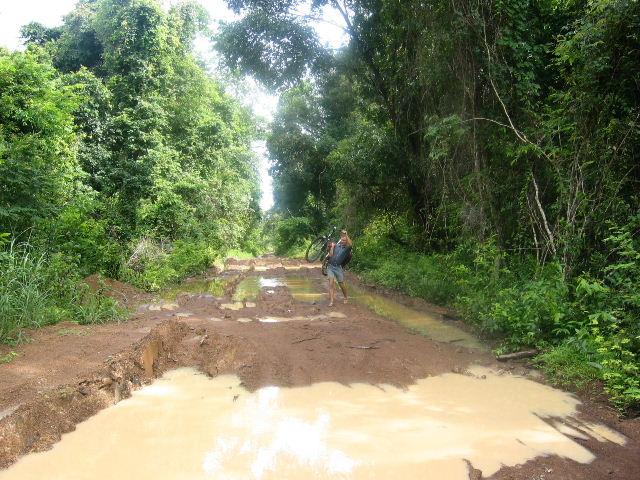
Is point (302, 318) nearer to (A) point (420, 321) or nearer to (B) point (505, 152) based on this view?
(A) point (420, 321)

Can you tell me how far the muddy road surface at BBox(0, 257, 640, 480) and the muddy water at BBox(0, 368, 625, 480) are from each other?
17mm

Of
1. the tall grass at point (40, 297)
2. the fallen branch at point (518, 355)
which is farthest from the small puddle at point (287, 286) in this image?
the fallen branch at point (518, 355)

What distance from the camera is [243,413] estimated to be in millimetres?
4809

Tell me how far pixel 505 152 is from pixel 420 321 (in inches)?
149

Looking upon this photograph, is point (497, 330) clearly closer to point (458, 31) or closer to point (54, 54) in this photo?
point (458, 31)

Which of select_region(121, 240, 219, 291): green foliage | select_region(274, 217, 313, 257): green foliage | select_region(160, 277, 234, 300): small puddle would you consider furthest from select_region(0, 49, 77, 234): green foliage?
select_region(274, 217, 313, 257): green foliage

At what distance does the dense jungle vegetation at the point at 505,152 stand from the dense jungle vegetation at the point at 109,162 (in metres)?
4.01

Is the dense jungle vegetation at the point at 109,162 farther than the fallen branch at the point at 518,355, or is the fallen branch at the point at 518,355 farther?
the dense jungle vegetation at the point at 109,162

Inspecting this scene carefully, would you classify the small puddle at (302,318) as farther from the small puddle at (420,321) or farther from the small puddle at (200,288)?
the small puddle at (200,288)

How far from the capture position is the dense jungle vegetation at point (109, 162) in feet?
29.2

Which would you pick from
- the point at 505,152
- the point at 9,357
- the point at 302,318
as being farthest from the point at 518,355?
the point at 9,357

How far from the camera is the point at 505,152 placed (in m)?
8.84

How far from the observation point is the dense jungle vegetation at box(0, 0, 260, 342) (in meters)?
8.90

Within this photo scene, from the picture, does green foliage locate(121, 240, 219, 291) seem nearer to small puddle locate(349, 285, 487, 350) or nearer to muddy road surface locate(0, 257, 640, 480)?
muddy road surface locate(0, 257, 640, 480)
